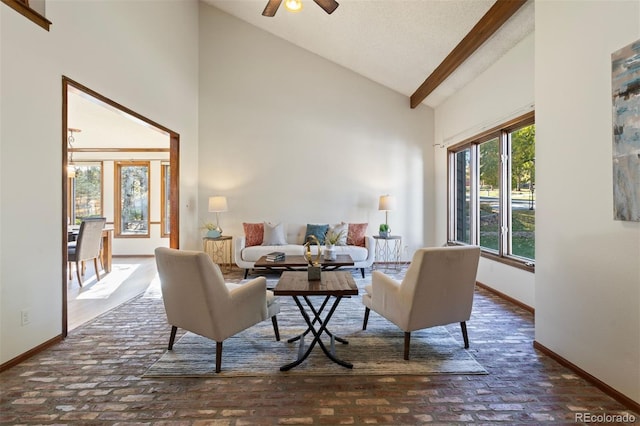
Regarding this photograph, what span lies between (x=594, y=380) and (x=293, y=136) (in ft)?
17.5

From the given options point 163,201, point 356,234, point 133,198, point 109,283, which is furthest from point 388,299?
point 133,198

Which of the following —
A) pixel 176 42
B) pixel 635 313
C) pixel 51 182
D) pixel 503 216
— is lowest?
pixel 635 313

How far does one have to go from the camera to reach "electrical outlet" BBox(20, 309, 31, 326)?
2379 millimetres

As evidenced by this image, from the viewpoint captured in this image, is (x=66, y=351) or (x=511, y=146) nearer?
(x=66, y=351)

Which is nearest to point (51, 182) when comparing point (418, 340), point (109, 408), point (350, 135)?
point (109, 408)

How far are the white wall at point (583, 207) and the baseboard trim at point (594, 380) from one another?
0.03 m

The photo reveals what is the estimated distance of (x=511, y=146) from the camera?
4.10m

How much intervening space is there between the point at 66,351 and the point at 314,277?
6.89 ft

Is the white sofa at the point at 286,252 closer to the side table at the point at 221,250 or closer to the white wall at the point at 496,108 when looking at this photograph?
the side table at the point at 221,250

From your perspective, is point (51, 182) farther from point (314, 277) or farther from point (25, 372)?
point (314, 277)

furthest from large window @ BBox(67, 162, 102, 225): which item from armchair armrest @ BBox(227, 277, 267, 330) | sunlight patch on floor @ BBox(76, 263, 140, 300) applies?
armchair armrest @ BBox(227, 277, 267, 330)

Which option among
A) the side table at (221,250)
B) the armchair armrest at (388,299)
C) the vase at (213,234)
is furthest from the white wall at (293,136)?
the armchair armrest at (388,299)

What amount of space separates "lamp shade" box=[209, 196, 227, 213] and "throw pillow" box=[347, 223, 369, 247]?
91.4 inches

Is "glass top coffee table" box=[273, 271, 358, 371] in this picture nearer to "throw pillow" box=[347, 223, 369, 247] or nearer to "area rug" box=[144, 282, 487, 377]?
"area rug" box=[144, 282, 487, 377]
